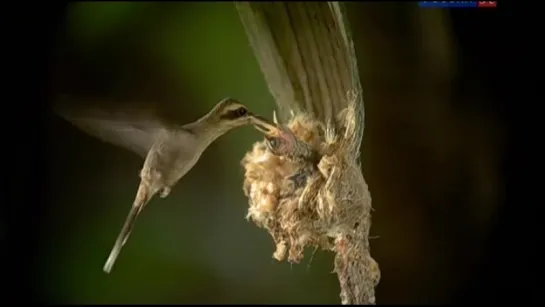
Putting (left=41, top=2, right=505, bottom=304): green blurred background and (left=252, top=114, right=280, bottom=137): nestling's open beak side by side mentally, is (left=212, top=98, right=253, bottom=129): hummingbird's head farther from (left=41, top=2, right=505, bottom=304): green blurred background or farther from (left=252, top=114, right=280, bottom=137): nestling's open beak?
(left=41, top=2, right=505, bottom=304): green blurred background

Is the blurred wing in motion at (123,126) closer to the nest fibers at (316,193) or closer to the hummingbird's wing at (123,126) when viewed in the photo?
the hummingbird's wing at (123,126)

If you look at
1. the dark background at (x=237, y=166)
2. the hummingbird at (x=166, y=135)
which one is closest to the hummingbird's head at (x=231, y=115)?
the hummingbird at (x=166, y=135)

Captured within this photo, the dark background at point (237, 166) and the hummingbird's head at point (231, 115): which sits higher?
the hummingbird's head at point (231, 115)

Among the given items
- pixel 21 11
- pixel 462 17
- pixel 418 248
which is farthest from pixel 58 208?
pixel 462 17

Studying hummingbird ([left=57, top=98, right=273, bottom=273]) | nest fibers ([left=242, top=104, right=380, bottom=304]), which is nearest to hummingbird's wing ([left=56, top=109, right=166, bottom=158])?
hummingbird ([left=57, top=98, right=273, bottom=273])

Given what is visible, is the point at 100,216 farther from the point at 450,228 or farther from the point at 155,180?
the point at 450,228

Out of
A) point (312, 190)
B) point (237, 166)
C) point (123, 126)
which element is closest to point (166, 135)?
point (123, 126)

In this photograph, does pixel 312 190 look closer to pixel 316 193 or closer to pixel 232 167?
pixel 316 193
